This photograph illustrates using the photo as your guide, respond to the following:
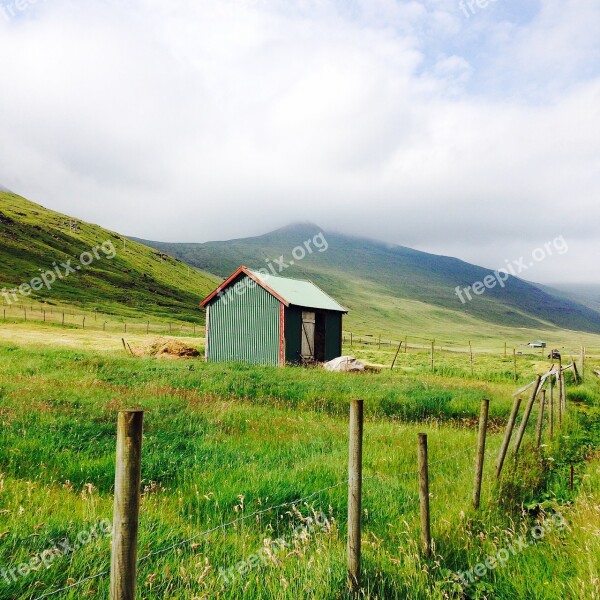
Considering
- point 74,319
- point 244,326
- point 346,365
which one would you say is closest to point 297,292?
point 244,326

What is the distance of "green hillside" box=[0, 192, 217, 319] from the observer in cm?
11406

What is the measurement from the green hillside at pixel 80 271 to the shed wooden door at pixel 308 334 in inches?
3115

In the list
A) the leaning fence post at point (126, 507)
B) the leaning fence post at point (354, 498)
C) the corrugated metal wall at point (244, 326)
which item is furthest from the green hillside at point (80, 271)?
the leaning fence post at point (126, 507)

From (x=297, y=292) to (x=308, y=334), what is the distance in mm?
3202

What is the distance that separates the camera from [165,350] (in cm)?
3453

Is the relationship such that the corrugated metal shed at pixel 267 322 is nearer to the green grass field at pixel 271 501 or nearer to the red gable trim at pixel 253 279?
the red gable trim at pixel 253 279

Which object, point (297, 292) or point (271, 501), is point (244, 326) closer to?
point (297, 292)

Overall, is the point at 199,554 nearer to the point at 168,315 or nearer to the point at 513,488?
the point at 513,488

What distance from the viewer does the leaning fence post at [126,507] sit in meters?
2.56

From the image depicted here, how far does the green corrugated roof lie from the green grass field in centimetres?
1644

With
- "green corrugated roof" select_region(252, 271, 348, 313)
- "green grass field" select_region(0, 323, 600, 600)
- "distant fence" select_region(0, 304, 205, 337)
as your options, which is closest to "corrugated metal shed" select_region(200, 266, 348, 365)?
"green corrugated roof" select_region(252, 271, 348, 313)

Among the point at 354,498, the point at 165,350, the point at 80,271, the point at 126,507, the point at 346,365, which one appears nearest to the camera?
the point at 126,507

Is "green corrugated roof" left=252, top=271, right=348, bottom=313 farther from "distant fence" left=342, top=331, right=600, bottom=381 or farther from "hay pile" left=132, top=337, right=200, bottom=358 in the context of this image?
"hay pile" left=132, top=337, right=200, bottom=358

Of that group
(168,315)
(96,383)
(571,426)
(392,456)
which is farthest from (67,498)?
(168,315)
